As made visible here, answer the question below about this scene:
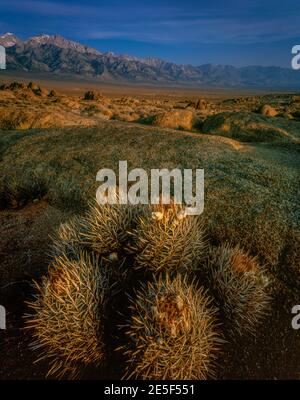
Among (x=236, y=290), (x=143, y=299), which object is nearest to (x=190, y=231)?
(x=236, y=290)

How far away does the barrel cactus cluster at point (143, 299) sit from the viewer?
125 inches

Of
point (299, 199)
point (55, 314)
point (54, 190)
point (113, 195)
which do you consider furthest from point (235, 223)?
point (54, 190)

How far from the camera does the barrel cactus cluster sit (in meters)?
3.17

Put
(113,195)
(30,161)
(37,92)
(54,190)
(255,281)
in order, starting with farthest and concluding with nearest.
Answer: (37,92) < (30,161) < (54,190) < (113,195) < (255,281)

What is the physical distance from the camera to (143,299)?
334cm

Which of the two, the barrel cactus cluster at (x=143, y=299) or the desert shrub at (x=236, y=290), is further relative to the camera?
the desert shrub at (x=236, y=290)

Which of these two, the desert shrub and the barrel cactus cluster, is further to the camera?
the desert shrub

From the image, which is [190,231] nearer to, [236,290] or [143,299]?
[236,290]

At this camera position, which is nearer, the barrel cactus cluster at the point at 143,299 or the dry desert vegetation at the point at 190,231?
the barrel cactus cluster at the point at 143,299
